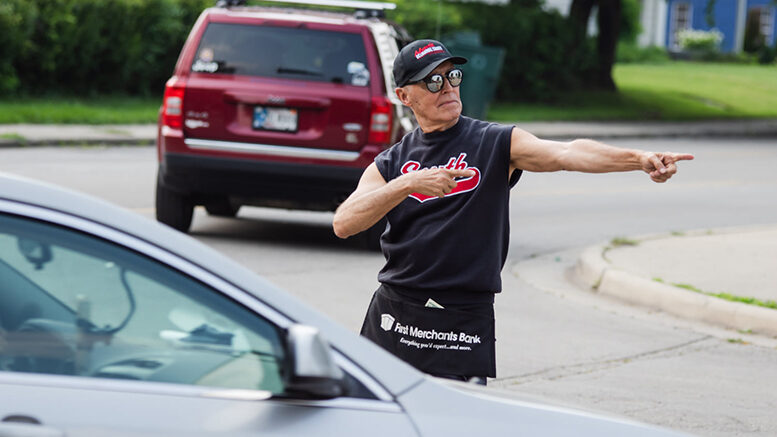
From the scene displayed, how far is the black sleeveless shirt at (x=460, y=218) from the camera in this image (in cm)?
402

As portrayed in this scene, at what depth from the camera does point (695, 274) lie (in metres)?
9.53

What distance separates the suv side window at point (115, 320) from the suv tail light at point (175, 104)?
7379 mm

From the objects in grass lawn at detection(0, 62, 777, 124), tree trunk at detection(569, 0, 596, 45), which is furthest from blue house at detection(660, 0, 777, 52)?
tree trunk at detection(569, 0, 596, 45)

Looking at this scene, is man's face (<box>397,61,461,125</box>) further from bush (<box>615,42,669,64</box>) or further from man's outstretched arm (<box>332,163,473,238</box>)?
bush (<box>615,42,669,64</box>)

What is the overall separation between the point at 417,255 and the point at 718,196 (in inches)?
498

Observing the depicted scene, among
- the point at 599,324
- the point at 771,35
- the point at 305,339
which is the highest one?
the point at 305,339

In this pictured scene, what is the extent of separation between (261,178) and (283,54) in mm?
1033

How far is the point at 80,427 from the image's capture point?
2.53 meters

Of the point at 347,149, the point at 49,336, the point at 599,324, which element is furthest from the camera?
the point at 347,149

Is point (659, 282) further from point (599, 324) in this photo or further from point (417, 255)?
point (417, 255)

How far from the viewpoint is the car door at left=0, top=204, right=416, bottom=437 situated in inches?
102

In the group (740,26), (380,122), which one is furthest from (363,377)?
(740,26)

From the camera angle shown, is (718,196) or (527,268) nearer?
(527,268)

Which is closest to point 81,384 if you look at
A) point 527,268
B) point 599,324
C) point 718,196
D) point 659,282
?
point 599,324
